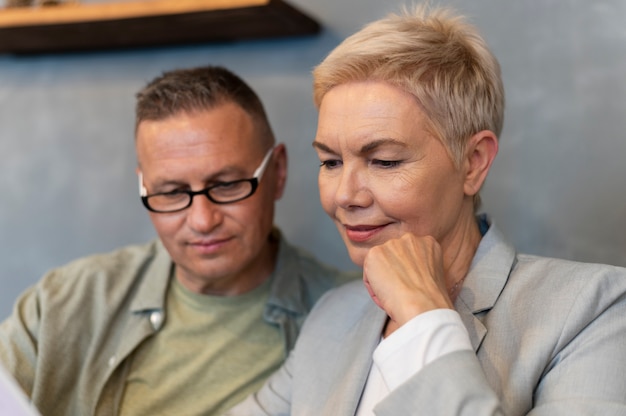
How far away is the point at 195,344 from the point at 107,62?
1153 mm

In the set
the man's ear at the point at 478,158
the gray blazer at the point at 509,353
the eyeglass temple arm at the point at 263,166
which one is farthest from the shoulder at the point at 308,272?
the man's ear at the point at 478,158

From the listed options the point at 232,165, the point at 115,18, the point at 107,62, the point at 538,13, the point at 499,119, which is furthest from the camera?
the point at 107,62

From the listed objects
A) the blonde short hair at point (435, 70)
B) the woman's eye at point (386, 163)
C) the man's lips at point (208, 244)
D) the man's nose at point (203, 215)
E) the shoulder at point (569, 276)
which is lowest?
the man's lips at point (208, 244)

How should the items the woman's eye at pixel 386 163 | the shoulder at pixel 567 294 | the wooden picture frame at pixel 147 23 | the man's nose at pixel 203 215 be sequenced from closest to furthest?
the shoulder at pixel 567 294
the woman's eye at pixel 386 163
the man's nose at pixel 203 215
the wooden picture frame at pixel 147 23

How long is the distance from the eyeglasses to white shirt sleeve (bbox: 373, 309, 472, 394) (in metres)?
0.83

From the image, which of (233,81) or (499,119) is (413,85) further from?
(233,81)

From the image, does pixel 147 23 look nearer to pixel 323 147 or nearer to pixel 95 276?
pixel 95 276

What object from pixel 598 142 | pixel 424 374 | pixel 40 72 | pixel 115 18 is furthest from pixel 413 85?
pixel 40 72

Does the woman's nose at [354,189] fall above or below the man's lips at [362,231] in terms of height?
above

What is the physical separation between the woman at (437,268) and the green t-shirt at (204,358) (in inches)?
Answer: 13.6

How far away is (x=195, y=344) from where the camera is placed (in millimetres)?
2141

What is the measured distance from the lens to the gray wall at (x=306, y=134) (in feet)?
7.11

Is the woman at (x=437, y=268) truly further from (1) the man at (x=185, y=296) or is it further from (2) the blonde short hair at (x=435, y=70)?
(1) the man at (x=185, y=296)

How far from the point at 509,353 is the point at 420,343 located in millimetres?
228
